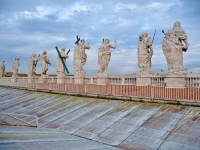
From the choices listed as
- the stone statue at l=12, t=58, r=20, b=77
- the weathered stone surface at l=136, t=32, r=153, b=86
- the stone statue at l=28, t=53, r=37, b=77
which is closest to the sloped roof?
the weathered stone surface at l=136, t=32, r=153, b=86

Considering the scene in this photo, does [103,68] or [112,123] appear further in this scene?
[103,68]

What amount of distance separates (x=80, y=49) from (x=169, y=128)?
1377 centimetres

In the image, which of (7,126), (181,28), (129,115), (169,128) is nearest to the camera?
(169,128)

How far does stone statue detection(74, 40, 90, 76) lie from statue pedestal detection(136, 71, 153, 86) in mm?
6810

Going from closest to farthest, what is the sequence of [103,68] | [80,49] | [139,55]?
[139,55], [103,68], [80,49]

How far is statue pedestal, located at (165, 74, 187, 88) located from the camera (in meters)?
12.4

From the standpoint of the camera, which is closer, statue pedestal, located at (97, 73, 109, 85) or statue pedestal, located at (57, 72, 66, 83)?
statue pedestal, located at (97, 73, 109, 85)

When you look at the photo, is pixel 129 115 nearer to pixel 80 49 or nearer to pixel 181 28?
pixel 181 28

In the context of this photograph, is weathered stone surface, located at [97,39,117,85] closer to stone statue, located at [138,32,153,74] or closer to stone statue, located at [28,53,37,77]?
stone statue, located at [138,32,153,74]

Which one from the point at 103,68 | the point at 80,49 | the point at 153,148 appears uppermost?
the point at 80,49

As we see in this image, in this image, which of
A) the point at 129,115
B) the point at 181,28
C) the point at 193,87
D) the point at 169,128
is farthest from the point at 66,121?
the point at 181,28

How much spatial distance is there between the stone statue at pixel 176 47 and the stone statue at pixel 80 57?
887cm

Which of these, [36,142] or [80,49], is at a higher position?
[80,49]

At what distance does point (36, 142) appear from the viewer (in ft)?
22.5
